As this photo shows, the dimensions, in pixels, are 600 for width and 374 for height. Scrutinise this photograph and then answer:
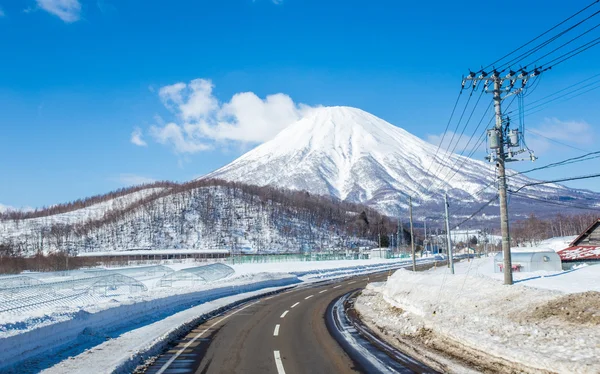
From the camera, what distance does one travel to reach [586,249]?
4238 cm

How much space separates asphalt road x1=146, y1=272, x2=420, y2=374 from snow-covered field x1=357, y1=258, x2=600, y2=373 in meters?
2.59

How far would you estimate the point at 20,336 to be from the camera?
33.8 ft

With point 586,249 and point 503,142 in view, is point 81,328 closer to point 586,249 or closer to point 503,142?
point 503,142

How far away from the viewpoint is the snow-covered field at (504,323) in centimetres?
927

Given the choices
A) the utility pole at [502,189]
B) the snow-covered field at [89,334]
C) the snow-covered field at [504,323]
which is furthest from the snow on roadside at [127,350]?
the utility pole at [502,189]

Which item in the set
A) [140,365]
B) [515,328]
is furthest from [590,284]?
[140,365]

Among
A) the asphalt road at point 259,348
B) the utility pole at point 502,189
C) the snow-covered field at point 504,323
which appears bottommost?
the asphalt road at point 259,348

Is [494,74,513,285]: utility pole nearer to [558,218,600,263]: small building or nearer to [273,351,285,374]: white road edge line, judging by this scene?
[273,351,285,374]: white road edge line

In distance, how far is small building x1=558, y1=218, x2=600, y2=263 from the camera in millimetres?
40906

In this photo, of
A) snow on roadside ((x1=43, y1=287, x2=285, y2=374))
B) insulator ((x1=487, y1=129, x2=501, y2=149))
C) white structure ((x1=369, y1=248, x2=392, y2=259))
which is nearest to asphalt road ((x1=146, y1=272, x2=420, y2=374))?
snow on roadside ((x1=43, y1=287, x2=285, y2=374))

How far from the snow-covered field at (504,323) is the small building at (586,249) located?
26575 mm

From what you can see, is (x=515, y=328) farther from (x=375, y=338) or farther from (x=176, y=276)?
(x=176, y=276)

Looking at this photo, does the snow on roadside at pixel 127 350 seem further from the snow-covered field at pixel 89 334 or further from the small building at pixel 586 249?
the small building at pixel 586 249

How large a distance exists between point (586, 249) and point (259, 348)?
41.3 m
